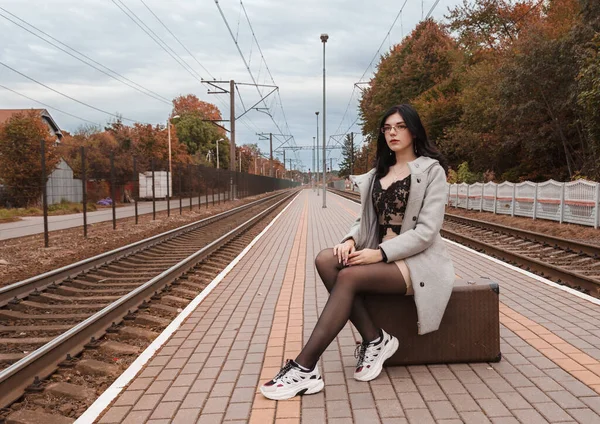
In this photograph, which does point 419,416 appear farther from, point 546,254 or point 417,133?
point 546,254

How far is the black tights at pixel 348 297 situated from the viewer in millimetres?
3344

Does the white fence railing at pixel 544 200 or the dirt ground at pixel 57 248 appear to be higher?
the white fence railing at pixel 544 200

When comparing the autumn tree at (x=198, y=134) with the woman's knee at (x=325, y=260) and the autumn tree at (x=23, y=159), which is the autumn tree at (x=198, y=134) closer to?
the autumn tree at (x=23, y=159)

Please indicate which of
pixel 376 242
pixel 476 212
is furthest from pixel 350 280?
pixel 476 212

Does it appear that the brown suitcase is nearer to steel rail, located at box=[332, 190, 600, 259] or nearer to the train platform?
the train platform

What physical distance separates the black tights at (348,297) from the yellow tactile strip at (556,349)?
139cm

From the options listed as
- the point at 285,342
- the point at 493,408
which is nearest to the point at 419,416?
the point at 493,408

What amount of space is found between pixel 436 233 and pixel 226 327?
8.32 ft

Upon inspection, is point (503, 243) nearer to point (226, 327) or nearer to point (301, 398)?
point (226, 327)

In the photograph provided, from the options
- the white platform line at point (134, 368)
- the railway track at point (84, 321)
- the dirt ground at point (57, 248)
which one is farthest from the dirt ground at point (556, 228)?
the dirt ground at point (57, 248)

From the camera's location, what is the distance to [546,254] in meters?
9.66

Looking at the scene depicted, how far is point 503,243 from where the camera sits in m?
11.7

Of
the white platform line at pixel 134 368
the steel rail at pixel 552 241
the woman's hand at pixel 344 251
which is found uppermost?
the woman's hand at pixel 344 251

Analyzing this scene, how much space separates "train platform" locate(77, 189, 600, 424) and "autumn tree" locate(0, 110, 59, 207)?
326 inches
